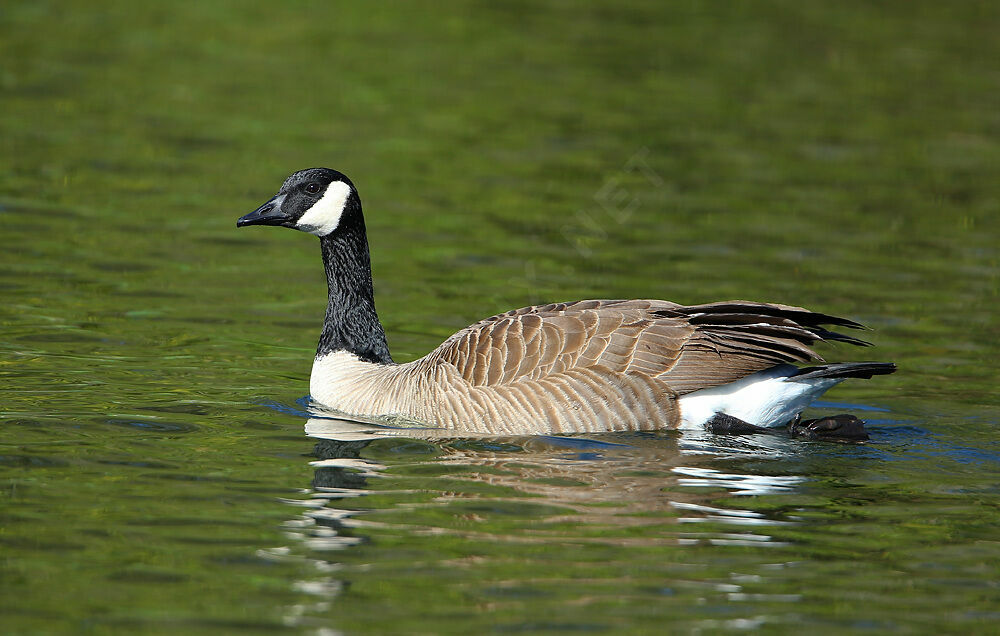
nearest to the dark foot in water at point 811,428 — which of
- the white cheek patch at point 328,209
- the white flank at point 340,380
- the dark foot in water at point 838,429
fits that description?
the dark foot in water at point 838,429

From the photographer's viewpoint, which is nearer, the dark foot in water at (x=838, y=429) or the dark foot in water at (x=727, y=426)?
the dark foot in water at (x=838, y=429)

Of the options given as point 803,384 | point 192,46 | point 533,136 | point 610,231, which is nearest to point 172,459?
point 803,384

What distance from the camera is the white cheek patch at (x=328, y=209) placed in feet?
34.5

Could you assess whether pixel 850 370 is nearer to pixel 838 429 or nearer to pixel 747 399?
pixel 838 429

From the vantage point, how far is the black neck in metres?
10.6

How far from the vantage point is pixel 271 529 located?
7434 mm

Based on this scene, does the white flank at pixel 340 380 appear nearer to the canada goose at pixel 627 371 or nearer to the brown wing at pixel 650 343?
the canada goose at pixel 627 371

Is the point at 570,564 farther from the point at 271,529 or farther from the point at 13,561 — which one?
the point at 13,561

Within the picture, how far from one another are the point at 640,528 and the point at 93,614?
2.80 metres

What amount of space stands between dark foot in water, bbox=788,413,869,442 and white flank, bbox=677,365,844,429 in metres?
0.20

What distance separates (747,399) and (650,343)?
743 mm

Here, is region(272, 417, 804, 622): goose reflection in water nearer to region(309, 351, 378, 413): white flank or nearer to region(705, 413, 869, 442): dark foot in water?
region(705, 413, 869, 442): dark foot in water

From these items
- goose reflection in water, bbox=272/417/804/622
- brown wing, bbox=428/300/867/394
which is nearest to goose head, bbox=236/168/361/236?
goose reflection in water, bbox=272/417/804/622

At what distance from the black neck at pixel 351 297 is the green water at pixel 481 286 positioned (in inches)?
25.3
